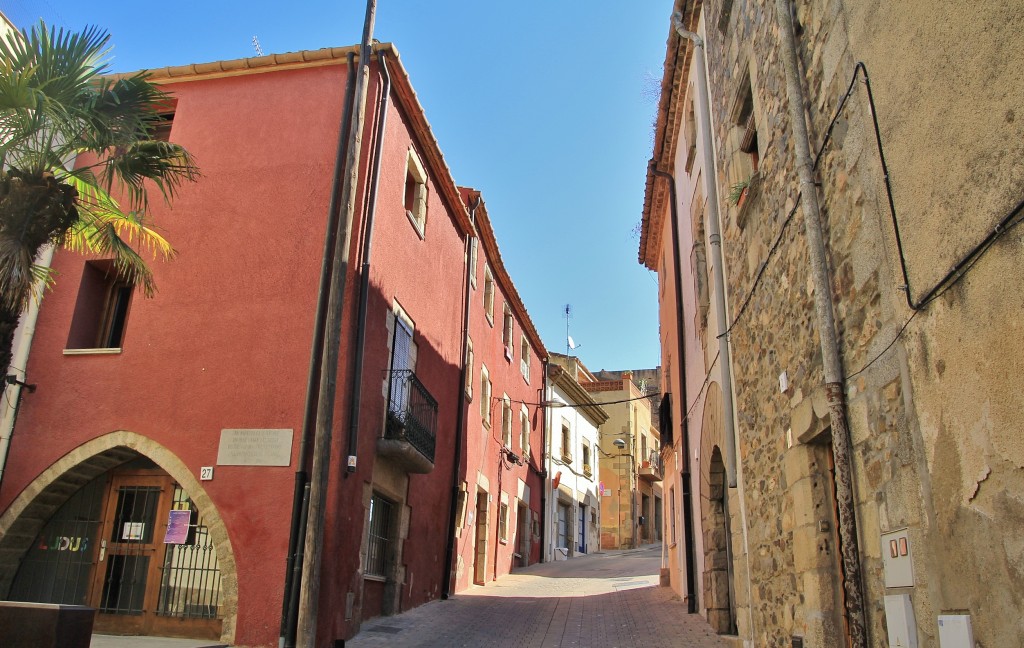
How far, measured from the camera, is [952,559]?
10.5 feet

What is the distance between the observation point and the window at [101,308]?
10930 millimetres

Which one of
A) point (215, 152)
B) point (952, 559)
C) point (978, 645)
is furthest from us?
point (215, 152)

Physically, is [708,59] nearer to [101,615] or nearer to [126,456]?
[126,456]

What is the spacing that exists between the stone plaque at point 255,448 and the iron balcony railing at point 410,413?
179cm

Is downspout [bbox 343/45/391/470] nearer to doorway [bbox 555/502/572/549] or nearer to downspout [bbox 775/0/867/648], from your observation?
downspout [bbox 775/0/867/648]

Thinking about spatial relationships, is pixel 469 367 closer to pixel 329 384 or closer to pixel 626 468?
pixel 329 384

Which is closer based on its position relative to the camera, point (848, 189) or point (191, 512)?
point (848, 189)

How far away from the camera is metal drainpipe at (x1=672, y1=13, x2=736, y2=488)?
8141 mm

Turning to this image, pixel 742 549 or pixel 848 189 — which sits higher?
pixel 848 189

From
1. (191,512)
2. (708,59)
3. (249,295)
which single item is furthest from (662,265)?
(191,512)

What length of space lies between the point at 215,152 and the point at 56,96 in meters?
3.56

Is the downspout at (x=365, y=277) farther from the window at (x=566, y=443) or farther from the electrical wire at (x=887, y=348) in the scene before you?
the window at (x=566, y=443)

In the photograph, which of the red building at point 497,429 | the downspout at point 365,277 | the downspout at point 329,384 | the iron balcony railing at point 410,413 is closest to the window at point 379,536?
the iron balcony railing at point 410,413

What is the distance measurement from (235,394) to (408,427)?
245cm
